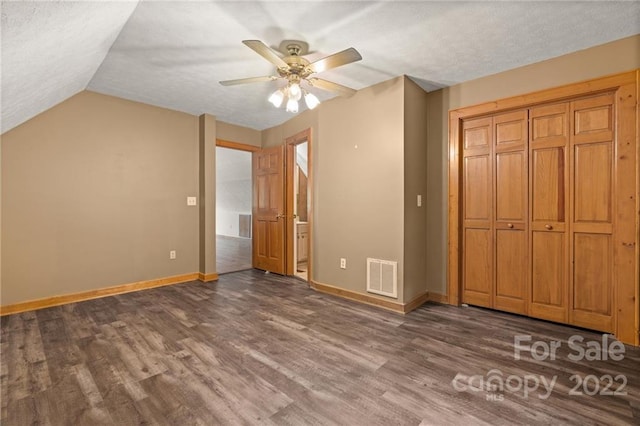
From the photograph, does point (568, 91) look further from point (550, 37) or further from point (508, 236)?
point (508, 236)

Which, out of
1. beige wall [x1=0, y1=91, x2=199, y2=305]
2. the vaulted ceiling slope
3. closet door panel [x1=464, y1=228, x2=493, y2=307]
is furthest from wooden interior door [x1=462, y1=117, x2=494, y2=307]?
beige wall [x1=0, y1=91, x2=199, y2=305]

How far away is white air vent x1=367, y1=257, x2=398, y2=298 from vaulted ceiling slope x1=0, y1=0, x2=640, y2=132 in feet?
6.74

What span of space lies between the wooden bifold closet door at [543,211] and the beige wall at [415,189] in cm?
45

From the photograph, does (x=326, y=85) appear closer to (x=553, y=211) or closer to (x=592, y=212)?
(x=553, y=211)

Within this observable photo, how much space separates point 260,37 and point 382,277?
2625mm

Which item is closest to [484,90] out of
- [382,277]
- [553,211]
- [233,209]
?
[553,211]

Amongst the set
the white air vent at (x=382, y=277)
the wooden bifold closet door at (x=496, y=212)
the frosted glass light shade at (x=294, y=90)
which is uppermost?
the frosted glass light shade at (x=294, y=90)

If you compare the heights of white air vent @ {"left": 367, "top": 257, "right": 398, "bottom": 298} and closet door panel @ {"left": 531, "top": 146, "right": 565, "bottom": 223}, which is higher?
closet door panel @ {"left": 531, "top": 146, "right": 565, "bottom": 223}

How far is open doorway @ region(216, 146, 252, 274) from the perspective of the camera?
6.27m

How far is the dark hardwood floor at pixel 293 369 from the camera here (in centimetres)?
158

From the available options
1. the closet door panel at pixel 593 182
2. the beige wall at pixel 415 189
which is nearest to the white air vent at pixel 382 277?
the beige wall at pixel 415 189

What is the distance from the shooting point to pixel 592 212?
259 cm

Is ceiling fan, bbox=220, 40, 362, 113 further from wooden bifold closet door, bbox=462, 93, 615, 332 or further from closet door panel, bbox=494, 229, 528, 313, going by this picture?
closet door panel, bbox=494, 229, 528, 313

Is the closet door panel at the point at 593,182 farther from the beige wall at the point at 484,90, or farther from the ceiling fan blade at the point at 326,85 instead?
the ceiling fan blade at the point at 326,85
